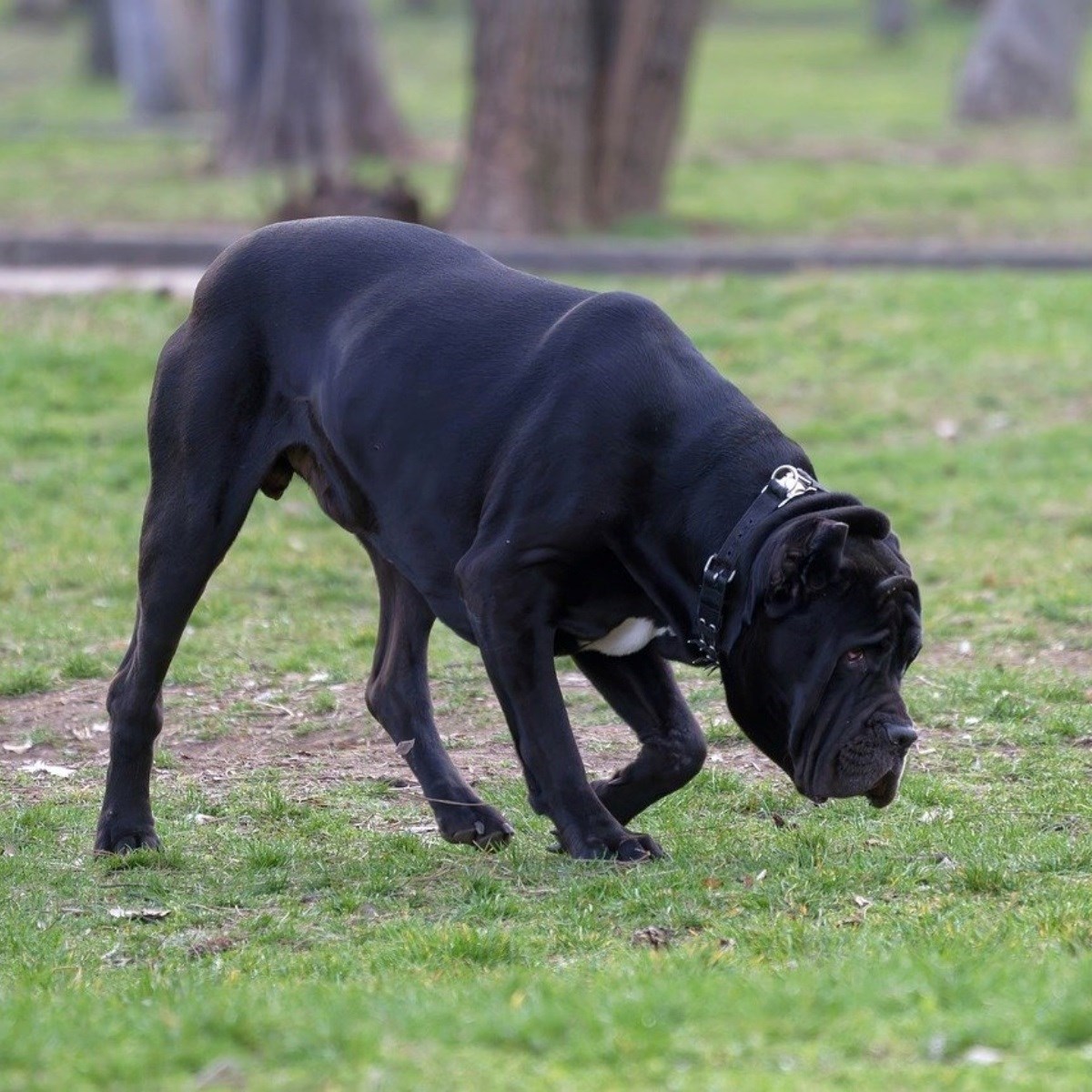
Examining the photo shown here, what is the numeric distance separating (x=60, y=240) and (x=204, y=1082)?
1251 cm

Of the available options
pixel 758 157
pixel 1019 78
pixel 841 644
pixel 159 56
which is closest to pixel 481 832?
pixel 841 644

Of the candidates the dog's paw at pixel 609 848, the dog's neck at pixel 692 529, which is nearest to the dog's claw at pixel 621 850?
the dog's paw at pixel 609 848

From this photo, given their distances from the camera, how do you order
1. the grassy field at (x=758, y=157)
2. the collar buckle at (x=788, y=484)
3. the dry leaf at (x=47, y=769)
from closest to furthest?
the collar buckle at (x=788, y=484)
the dry leaf at (x=47, y=769)
the grassy field at (x=758, y=157)

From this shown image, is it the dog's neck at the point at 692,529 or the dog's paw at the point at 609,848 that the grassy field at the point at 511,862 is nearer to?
the dog's paw at the point at 609,848

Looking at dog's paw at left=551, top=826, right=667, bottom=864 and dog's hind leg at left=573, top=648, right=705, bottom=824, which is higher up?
dog's hind leg at left=573, top=648, right=705, bottom=824

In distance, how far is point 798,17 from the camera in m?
42.0

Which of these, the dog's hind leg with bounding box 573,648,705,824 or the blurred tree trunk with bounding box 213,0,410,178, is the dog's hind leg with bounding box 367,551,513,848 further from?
the blurred tree trunk with bounding box 213,0,410,178

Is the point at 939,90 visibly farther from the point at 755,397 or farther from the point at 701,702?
the point at 701,702

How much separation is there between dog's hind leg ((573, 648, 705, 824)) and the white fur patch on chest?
0.09 meters

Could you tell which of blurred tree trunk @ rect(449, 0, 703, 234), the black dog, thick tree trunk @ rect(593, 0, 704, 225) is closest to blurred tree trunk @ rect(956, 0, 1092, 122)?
thick tree trunk @ rect(593, 0, 704, 225)

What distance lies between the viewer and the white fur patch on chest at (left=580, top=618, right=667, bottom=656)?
5.45 m

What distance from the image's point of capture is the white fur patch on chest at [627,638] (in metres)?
5.45

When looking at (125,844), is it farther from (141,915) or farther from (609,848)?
(609,848)

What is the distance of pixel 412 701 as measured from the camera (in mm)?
6152
